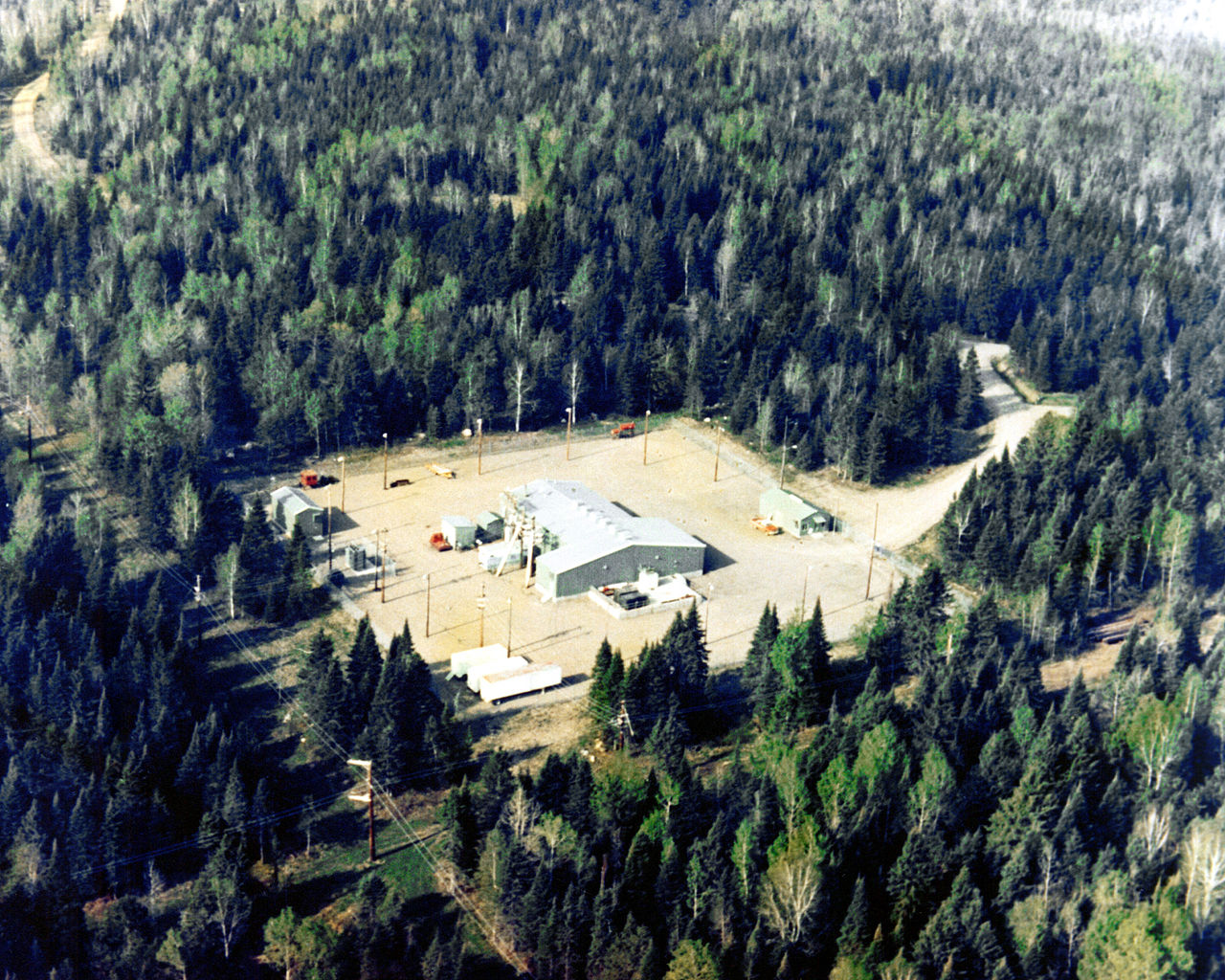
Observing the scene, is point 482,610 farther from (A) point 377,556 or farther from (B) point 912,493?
(B) point 912,493

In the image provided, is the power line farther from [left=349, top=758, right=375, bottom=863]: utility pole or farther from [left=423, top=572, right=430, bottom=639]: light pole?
[left=423, top=572, right=430, bottom=639]: light pole

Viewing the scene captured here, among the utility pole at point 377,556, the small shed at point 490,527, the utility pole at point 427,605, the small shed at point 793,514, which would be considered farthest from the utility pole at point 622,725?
the small shed at point 793,514

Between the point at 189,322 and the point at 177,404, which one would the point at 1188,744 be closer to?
the point at 177,404

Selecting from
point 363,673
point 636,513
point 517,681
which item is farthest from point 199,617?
point 636,513

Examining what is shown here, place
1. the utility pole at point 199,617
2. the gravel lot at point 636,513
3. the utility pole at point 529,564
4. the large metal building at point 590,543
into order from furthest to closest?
the utility pole at point 529,564 → the large metal building at point 590,543 → the gravel lot at point 636,513 → the utility pole at point 199,617

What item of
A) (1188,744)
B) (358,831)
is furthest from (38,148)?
(1188,744)

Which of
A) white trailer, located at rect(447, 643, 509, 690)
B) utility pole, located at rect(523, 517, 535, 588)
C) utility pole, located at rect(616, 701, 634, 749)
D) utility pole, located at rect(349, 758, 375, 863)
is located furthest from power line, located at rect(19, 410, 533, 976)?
utility pole, located at rect(523, 517, 535, 588)

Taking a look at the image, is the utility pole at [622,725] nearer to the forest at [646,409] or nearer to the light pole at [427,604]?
the forest at [646,409]
